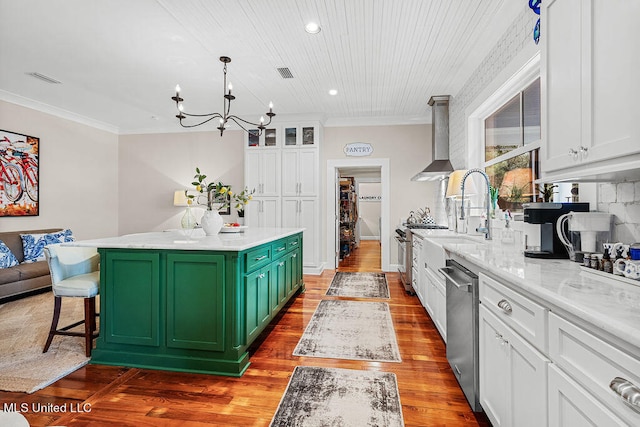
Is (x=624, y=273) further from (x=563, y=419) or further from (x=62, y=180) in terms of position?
(x=62, y=180)

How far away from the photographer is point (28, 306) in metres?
3.82

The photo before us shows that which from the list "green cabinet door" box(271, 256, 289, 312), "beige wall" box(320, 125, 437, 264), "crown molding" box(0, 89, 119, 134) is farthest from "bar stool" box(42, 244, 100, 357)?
"beige wall" box(320, 125, 437, 264)

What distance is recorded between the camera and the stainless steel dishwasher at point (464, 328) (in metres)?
1.78

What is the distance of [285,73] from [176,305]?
3.05 meters

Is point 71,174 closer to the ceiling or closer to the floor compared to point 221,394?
closer to the ceiling

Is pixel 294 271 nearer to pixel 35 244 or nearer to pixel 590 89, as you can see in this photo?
pixel 590 89

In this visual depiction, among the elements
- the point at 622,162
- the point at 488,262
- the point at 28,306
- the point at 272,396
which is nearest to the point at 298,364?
the point at 272,396

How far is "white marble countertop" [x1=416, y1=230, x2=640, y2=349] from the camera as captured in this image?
0.80 metres

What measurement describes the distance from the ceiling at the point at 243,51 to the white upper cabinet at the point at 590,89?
1.39 m

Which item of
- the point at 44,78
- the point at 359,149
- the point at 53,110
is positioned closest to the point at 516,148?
the point at 359,149

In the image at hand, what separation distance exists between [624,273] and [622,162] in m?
0.42

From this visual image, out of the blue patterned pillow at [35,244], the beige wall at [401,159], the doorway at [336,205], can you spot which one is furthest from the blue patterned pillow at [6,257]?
the doorway at [336,205]

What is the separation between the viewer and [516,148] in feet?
9.82

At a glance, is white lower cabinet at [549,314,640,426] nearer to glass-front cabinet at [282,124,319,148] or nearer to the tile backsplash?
the tile backsplash
